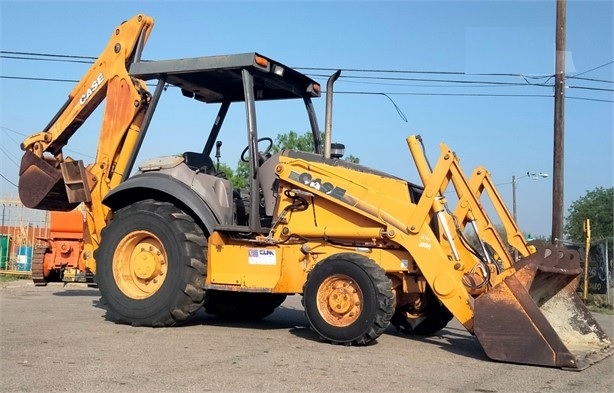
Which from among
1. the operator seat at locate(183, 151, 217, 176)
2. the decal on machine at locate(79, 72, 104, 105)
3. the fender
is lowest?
the fender

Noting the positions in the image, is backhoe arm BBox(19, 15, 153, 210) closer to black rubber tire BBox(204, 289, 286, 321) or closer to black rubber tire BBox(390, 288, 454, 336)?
black rubber tire BBox(204, 289, 286, 321)

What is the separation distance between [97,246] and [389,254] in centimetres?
388

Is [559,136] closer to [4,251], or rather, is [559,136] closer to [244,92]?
[244,92]

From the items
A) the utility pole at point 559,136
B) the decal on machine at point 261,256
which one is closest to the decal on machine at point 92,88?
the decal on machine at point 261,256

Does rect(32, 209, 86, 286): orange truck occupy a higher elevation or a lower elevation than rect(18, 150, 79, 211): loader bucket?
lower

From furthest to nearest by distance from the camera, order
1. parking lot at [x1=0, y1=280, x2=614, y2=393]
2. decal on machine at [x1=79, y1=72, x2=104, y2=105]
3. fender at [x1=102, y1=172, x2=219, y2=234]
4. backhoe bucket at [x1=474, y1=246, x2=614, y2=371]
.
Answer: decal on machine at [x1=79, y1=72, x2=104, y2=105] → fender at [x1=102, y1=172, x2=219, y2=234] → backhoe bucket at [x1=474, y1=246, x2=614, y2=371] → parking lot at [x1=0, y1=280, x2=614, y2=393]

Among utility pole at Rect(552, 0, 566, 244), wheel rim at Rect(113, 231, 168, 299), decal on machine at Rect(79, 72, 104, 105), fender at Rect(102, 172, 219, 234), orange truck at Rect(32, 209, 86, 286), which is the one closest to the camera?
fender at Rect(102, 172, 219, 234)

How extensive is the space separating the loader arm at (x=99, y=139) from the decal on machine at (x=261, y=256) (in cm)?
220

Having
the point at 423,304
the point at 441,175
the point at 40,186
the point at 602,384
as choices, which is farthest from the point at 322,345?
the point at 40,186

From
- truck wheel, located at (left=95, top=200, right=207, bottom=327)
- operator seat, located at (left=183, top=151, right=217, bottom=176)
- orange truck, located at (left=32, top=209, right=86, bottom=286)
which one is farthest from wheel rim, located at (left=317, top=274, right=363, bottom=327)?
orange truck, located at (left=32, top=209, right=86, bottom=286)

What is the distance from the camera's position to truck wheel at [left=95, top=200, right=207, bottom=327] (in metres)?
7.75

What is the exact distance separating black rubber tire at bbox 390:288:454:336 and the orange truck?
9.15 metres

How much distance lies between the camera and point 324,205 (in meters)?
7.75

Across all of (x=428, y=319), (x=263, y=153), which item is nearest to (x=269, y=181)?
(x=263, y=153)
